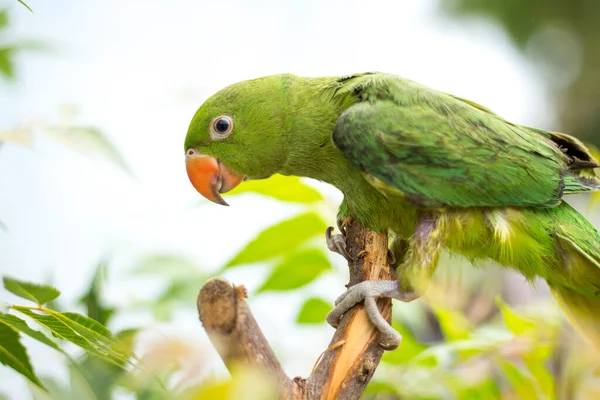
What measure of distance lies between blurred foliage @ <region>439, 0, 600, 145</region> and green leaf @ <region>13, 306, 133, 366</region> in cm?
353

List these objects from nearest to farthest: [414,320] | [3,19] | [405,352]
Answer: [3,19]
[405,352]
[414,320]

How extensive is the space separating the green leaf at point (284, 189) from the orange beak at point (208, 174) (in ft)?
0.13

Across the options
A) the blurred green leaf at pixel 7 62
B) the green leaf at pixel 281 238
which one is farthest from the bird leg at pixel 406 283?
the blurred green leaf at pixel 7 62

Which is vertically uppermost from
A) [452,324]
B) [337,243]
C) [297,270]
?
[337,243]

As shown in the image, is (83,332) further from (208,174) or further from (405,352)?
(405,352)

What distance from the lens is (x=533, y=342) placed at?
141cm

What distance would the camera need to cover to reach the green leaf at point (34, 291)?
0.70 m

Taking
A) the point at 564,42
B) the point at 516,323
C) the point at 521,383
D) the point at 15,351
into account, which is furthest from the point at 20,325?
the point at 564,42

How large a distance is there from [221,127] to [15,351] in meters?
0.81

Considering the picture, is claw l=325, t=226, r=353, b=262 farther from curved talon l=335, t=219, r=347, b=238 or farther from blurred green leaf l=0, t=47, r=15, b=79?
blurred green leaf l=0, t=47, r=15, b=79

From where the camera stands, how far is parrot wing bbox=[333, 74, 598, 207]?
1.23 meters

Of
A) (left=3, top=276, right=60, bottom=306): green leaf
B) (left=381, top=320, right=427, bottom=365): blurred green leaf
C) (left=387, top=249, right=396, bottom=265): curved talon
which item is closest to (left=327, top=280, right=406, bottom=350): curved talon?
(left=387, top=249, right=396, bottom=265): curved talon

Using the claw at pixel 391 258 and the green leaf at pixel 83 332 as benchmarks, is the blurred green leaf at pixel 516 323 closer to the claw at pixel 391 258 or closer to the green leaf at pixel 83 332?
the claw at pixel 391 258

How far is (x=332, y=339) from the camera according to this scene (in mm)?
1118
